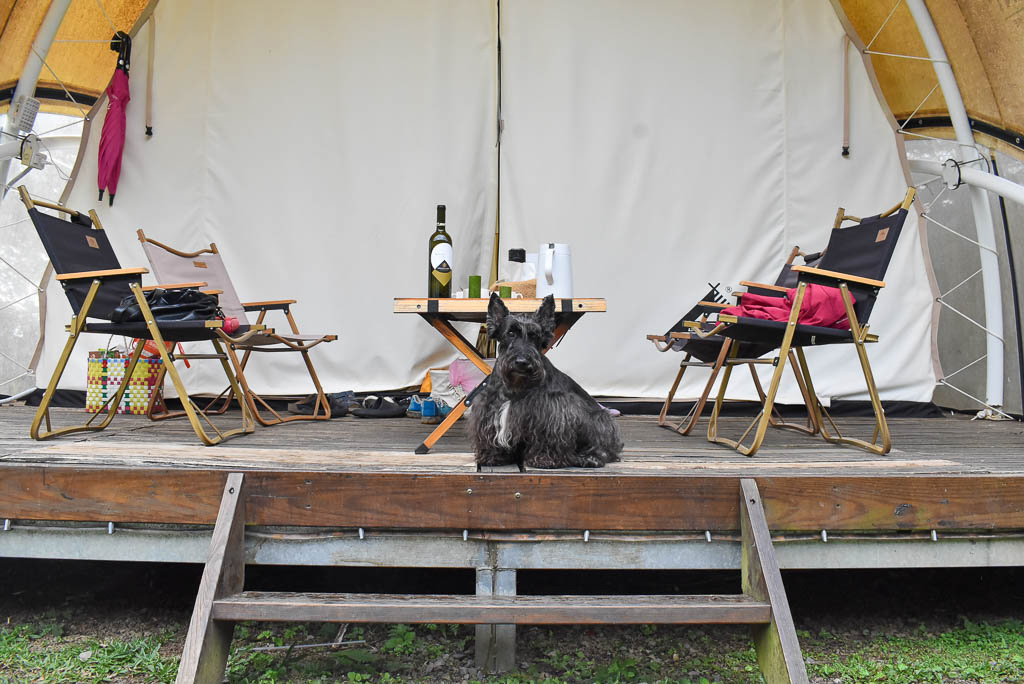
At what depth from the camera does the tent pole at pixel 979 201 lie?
184 inches

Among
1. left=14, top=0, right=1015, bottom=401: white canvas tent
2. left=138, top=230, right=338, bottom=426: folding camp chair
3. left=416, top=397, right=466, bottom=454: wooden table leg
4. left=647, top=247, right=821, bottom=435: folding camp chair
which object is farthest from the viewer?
left=14, top=0, right=1015, bottom=401: white canvas tent

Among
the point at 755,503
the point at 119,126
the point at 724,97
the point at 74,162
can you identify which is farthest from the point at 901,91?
the point at 74,162

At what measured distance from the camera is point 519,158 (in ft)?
16.3

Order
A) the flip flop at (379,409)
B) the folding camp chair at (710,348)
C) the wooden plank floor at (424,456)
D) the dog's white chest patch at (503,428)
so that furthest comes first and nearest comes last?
the flip flop at (379,409) < the folding camp chair at (710,348) < the dog's white chest patch at (503,428) < the wooden plank floor at (424,456)

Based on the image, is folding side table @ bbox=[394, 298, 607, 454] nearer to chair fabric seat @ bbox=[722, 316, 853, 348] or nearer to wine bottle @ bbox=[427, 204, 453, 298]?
wine bottle @ bbox=[427, 204, 453, 298]

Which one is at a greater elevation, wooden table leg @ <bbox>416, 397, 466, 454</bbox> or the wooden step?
wooden table leg @ <bbox>416, 397, 466, 454</bbox>

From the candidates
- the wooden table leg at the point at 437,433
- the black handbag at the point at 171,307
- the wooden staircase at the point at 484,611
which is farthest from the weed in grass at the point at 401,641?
the black handbag at the point at 171,307

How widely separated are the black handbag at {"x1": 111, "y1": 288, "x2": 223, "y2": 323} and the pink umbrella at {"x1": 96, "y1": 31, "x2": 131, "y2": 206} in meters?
2.15

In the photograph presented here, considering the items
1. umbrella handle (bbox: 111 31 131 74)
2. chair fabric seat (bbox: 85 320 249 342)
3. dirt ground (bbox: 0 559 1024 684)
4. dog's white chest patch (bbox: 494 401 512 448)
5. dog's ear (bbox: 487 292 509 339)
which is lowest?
dirt ground (bbox: 0 559 1024 684)

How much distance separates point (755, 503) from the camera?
2.11 meters

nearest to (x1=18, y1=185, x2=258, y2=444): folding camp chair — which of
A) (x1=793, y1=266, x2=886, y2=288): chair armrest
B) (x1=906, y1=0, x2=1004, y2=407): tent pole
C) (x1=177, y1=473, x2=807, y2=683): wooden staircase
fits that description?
(x1=177, y1=473, x2=807, y2=683): wooden staircase

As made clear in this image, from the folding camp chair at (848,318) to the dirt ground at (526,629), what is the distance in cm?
60

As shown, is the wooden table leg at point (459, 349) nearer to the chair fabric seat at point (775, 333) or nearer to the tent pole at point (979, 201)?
the chair fabric seat at point (775, 333)

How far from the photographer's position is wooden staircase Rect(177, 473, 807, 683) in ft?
5.91
